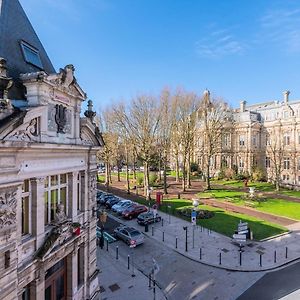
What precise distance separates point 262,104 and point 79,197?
6055 cm

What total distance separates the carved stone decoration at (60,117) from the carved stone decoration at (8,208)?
125 inches

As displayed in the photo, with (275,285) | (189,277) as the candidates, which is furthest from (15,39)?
(275,285)

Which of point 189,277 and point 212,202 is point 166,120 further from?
point 189,277

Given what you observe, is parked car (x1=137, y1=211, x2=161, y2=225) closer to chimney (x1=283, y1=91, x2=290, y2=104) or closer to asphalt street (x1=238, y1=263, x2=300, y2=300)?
asphalt street (x1=238, y1=263, x2=300, y2=300)

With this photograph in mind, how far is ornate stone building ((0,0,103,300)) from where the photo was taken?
294 inches

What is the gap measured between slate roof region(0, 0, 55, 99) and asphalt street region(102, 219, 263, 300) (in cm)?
1246

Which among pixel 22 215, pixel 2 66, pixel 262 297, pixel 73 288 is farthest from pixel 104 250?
pixel 2 66

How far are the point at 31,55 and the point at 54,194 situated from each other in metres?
5.69

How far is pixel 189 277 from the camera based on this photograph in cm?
1575

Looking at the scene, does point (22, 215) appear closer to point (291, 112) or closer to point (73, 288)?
point (73, 288)

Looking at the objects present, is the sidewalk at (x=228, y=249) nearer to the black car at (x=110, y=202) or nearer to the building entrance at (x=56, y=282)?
the black car at (x=110, y=202)

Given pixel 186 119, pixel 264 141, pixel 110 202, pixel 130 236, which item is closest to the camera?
pixel 130 236

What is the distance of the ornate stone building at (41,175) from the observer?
7.46 meters

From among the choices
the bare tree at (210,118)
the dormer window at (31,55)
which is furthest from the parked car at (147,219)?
the bare tree at (210,118)
